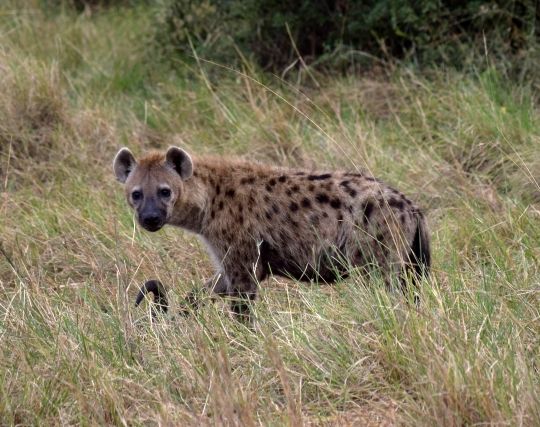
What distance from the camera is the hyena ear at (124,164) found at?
5.67 metres

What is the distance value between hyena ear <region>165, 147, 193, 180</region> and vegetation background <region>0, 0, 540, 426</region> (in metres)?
0.42

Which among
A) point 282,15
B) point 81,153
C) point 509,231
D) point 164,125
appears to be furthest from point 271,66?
point 509,231

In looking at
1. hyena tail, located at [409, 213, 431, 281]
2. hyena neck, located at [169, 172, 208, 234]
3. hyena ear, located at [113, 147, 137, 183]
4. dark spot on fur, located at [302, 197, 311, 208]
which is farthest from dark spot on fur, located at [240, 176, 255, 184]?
hyena tail, located at [409, 213, 431, 281]

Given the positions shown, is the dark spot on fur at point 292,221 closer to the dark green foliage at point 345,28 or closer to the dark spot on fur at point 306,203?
the dark spot on fur at point 306,203

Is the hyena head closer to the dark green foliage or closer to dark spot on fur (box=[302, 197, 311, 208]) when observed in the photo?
dark spot on fur (box=[302, 197, 311, 208])

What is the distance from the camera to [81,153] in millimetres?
7613

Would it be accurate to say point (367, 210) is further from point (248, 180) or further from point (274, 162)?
point (274, 162)

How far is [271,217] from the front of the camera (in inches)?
214

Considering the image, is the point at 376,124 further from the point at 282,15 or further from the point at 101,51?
the point at 101,51

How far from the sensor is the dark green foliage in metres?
8.18

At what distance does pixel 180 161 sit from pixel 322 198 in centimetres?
68

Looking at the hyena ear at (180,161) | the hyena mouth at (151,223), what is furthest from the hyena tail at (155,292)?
the hyena ear at (180,161)

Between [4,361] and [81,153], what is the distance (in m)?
3.14

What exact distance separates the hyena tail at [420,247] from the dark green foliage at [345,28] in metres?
2.89
